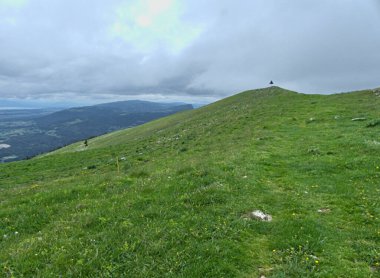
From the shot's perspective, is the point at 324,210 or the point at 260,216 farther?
the point at 324,210

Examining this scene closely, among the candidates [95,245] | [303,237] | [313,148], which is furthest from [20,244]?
[313,148]

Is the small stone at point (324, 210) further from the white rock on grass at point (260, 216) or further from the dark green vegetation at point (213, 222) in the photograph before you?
the white rock on grass at point (260, 216)

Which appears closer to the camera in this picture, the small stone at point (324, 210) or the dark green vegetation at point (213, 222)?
the dark green vegetation at point (213, 222)

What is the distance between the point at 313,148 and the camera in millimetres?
22312

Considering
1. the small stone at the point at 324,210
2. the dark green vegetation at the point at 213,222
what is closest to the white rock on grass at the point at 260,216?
the dark green vegetation at the point at 213,222

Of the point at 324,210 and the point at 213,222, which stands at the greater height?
the point at 213,222

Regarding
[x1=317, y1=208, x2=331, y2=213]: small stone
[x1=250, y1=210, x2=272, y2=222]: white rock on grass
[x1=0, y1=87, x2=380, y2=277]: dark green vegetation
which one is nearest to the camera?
[x1=0, y1=87, x2=380, y2=277]: dark green vegetation

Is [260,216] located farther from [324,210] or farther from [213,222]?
[324,210]

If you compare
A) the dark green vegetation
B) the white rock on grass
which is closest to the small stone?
the dark green vegetation

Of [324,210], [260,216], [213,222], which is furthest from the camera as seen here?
[324,210]

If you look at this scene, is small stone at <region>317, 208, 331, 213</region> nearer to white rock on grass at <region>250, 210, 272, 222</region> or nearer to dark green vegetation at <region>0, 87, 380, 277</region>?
dark green vegetation at <region>0, 87, 380, 277</region>

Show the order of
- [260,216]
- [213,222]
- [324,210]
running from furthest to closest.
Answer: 1. [324,210]
2. [260,216]
3. [213,222]

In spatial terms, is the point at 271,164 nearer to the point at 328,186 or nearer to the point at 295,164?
the point at 295,164

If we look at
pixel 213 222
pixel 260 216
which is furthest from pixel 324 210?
pixel 213 222
